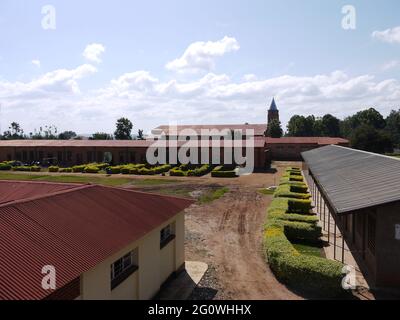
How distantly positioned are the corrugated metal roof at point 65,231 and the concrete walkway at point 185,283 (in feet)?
9.03

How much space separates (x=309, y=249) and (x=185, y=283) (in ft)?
22.7

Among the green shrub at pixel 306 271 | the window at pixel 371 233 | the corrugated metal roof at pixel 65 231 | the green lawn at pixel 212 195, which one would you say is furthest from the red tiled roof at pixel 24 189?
the green lawn at pixel 212 195

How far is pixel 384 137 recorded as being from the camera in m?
72.2

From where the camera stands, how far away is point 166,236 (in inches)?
586

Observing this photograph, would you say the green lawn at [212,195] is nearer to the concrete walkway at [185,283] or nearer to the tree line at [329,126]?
the concrete walkway at [185,283]

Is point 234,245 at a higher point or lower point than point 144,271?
lower

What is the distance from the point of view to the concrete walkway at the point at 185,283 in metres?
13.2

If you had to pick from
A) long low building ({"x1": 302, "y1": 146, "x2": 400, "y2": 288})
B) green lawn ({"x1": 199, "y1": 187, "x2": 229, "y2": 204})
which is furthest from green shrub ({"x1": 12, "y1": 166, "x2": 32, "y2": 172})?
long low building ({"x1": 302, "y1": 146, "x2": 400, "y2": 288})

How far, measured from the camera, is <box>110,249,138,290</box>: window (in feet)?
34.8

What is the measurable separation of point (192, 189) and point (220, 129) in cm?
4256

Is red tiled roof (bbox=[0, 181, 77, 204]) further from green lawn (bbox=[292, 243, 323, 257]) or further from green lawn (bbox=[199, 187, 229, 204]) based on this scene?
green lawn (bbox=[199, 187, 229, 204])

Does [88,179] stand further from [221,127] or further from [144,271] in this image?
[221,127]

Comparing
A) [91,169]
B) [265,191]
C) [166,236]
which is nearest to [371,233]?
[166,236]
